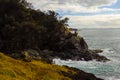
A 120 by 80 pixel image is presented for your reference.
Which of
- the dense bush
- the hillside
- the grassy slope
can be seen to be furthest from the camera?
the dense bush

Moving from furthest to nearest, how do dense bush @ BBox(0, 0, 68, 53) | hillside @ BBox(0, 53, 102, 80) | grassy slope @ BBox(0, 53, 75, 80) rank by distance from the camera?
dense bush @ BBox(0, 0, 68, 53)
hillside @ BBox(0, 53, 102, 80)
grassy slope @ BBox(0, 53, 75, 80)

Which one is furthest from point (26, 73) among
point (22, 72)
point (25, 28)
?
point (25, 28)

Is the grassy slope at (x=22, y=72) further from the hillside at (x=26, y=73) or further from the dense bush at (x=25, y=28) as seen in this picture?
the dense bush at (x=25, y=28)

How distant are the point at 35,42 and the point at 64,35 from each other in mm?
15807

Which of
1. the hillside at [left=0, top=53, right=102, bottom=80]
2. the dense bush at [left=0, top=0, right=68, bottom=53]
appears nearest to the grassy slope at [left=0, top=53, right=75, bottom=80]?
the hillside at [left=0, top=53, right=102, bottom=80]

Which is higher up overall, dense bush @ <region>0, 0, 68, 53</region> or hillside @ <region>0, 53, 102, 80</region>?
dense bush @ <region>0, 0, 68, 53</region>

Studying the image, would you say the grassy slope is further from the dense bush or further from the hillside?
the dense bush

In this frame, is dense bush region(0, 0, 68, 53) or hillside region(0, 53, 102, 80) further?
dense bush region(0, 0, 68, 53)

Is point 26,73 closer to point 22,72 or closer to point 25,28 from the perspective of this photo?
point 22,72

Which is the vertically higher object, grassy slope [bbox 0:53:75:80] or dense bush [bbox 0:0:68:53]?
dense bush [bbox 0:0:68:53]

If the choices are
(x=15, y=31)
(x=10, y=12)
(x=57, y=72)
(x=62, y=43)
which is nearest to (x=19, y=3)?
(x=10, y=12)

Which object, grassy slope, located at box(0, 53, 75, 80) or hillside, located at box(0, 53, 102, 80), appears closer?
grassy slope, located at box(0, 53, 75, 80)

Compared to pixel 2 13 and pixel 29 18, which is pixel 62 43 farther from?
pixel 2 13

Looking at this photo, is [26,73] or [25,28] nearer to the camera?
[26,73]
